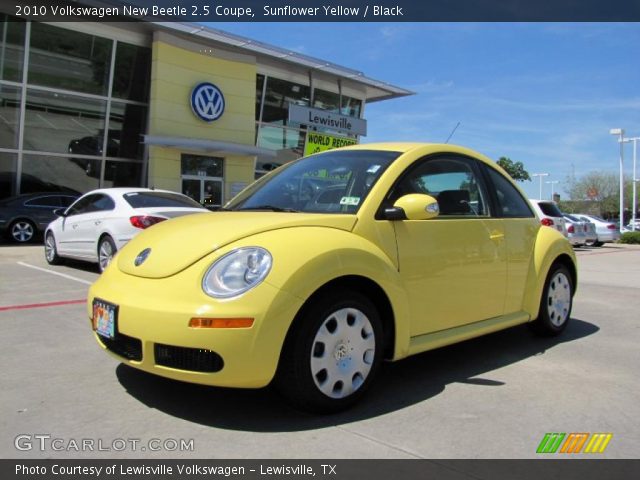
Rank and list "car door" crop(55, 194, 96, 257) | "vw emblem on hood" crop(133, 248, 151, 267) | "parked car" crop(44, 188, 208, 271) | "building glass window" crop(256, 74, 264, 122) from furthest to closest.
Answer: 1. "building glass window" crop(256, 74, 264, 122)
2. "car door" crop(55, 194, 96, 257)
3. "parked car" crop(44, 188, 208, 271)
4. "vw emblem on hood" crop(133, 248, 151, 267)

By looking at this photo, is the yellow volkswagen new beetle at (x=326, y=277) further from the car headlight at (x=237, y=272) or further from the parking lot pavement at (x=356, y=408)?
the parking lot pavement at (x=356, y=408)

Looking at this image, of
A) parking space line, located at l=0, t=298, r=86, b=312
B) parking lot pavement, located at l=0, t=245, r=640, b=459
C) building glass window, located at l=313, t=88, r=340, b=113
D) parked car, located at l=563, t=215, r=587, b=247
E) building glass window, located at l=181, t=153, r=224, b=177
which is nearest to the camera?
parking lot pavement, located at l=0, t=245, r=640, b=459

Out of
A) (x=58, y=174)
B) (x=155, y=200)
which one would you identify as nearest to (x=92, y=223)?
(x=155, y=200)

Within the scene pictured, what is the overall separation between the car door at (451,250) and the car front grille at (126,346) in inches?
64.6

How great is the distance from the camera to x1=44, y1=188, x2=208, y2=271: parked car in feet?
27.2

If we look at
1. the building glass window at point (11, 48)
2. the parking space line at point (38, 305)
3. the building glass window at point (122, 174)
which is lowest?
the parking space line at point (38, 305)

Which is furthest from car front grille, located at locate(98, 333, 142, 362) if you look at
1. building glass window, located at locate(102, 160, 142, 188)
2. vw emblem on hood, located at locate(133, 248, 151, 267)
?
building glass window, located at locate(102, 160, 142, 188)

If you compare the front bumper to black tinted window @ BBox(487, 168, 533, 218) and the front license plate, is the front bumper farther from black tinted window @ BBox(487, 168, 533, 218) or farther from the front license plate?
black tinted window @ BBox(487, 168, 533, 218)

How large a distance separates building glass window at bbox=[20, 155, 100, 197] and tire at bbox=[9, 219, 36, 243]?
325cm

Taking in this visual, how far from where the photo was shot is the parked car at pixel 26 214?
50.3 feet

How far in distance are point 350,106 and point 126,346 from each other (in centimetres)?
2637

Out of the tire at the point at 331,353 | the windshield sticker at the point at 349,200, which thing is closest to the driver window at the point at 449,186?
the windshield sticker at the point at 349,200
